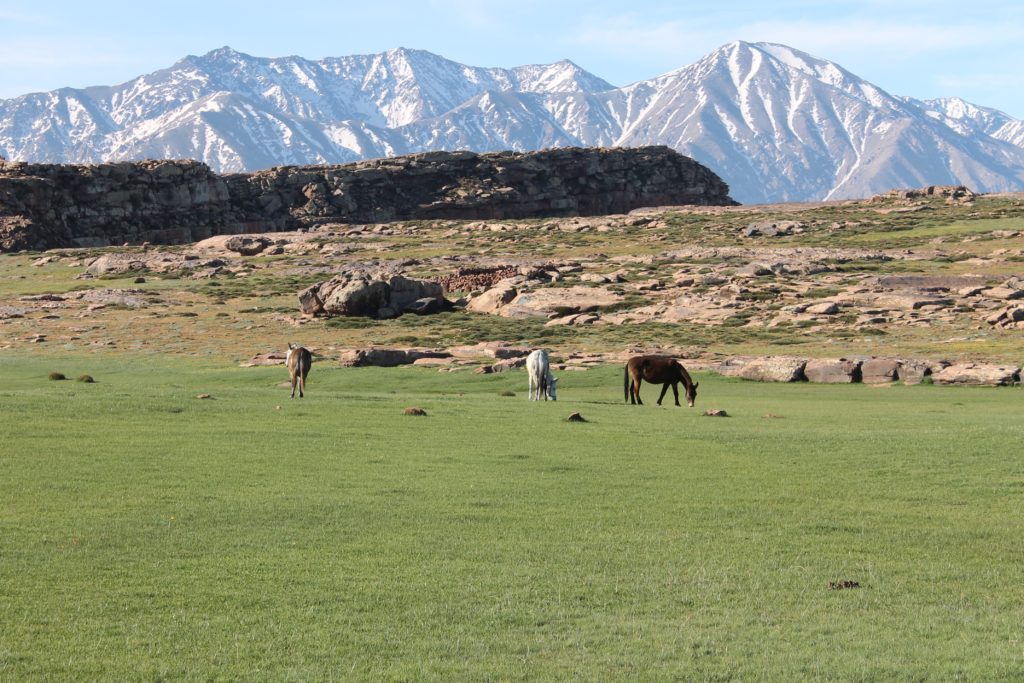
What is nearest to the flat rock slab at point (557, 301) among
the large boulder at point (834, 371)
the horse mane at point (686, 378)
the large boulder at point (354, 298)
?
the large boulder at point (354, 298)

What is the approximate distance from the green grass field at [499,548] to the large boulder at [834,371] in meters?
14.7

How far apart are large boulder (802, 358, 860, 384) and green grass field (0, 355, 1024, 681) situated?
48.3ft

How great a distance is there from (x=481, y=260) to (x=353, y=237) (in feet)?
94.5

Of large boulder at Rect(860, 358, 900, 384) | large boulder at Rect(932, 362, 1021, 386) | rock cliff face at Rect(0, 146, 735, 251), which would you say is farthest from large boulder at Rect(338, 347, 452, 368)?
rock cliff face at Rect(0, 146, 735, 251)

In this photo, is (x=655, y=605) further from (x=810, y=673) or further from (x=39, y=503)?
(x=39, y=503)

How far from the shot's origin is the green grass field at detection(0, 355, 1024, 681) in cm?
1012

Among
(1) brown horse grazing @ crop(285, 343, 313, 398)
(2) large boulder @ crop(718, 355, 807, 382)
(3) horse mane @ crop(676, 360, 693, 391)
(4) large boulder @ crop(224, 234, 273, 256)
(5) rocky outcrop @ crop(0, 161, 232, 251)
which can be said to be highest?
(5) rocky outcrop @ crop(0, 161, 232, 251)

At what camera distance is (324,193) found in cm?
15738

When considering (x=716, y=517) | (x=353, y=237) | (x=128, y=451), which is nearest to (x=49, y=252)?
(x=353, y=237)

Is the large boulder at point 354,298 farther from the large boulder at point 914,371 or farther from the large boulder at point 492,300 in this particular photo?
the large boulder at point 914,371

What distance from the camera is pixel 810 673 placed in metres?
9.73

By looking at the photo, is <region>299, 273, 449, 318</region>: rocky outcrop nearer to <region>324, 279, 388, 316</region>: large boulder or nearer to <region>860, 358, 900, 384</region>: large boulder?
<region>324, 279, 388, 316</region>: large boulder

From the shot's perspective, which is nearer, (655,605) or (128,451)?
(655,605)

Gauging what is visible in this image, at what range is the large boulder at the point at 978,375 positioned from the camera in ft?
124
